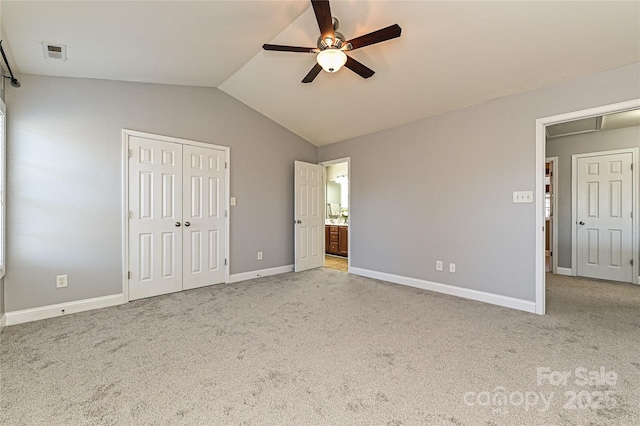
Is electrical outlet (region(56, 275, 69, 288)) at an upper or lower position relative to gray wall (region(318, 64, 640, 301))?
lower

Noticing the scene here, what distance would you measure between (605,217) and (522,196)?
2.76m

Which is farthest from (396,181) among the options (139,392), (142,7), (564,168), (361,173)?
(139,392)

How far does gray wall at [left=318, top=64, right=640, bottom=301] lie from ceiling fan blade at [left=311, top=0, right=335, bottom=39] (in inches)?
92.1

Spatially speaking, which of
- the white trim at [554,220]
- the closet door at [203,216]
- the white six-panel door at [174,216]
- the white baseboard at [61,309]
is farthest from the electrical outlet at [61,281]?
the white trim at [554,220]

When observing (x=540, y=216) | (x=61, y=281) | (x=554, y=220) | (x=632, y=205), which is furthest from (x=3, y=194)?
(x=632, y=205)

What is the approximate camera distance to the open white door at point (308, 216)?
5.03 meters

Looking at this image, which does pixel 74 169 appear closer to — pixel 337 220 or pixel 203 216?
pixel 203 216

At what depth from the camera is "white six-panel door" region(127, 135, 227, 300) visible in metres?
3.44

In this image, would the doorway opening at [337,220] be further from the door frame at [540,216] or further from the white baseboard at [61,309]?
the white baseboard at [61,309]

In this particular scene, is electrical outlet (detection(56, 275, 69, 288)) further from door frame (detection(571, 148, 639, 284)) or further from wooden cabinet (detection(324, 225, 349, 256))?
door frame (detection(571, 148, 639, 284))

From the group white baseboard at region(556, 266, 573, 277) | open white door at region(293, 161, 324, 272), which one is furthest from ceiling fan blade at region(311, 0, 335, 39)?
white baseboard at region(556, 266, 573, 277)

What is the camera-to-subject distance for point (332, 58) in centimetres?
222

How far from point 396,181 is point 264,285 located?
2.56 meters

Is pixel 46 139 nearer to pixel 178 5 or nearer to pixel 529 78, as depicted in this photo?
pixel 178 5
